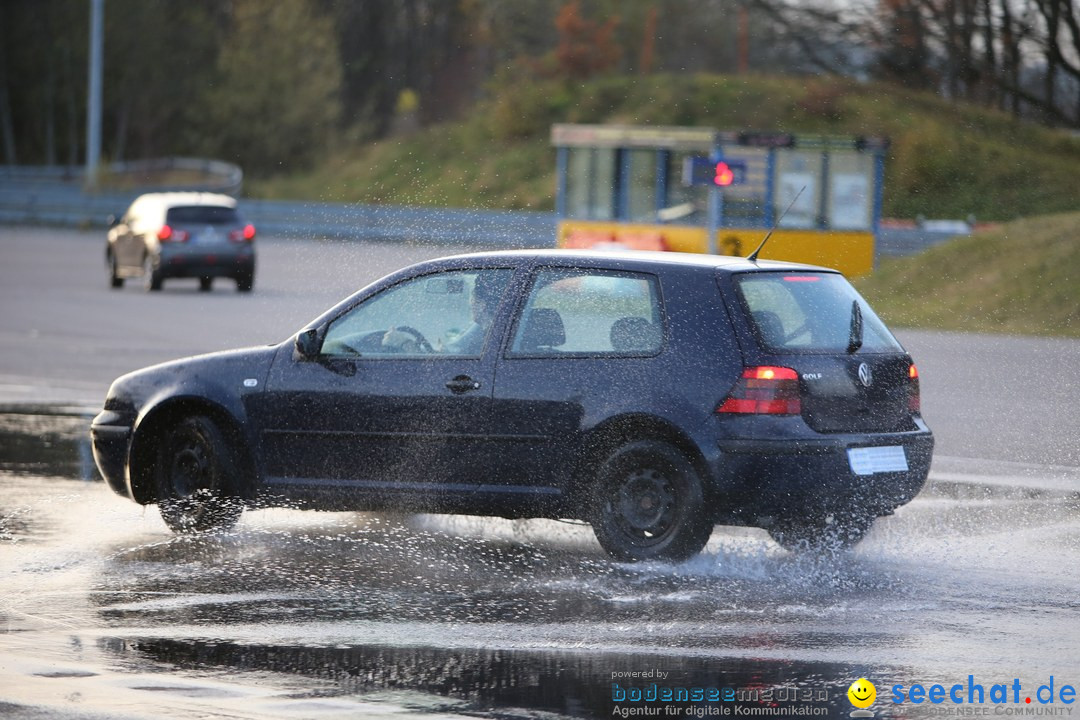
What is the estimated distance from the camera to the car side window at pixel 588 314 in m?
8.45

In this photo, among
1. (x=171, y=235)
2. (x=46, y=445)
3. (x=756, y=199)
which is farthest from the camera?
(x=756, y=199)

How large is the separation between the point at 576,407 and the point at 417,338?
96 centimetres

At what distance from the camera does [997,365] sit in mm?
19422

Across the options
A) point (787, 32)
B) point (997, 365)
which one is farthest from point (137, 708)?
point (787, 32)

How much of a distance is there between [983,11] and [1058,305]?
Result: 21.4 metres

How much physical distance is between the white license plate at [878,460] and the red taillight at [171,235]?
77.7 ft

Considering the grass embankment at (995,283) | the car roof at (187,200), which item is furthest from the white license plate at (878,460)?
the car roof at (187,200)

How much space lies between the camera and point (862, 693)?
5.96 meters

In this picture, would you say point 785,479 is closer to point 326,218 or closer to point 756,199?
point 756,199

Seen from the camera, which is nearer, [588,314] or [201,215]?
[588,314]

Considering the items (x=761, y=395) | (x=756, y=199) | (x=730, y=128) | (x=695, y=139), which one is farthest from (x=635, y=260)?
(x=730, y=128)

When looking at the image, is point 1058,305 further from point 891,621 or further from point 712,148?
point 891,621

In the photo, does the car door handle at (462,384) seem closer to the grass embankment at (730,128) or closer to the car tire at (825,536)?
the car tire at (825,536)

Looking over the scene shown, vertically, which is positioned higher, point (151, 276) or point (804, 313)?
point (804, 313)
